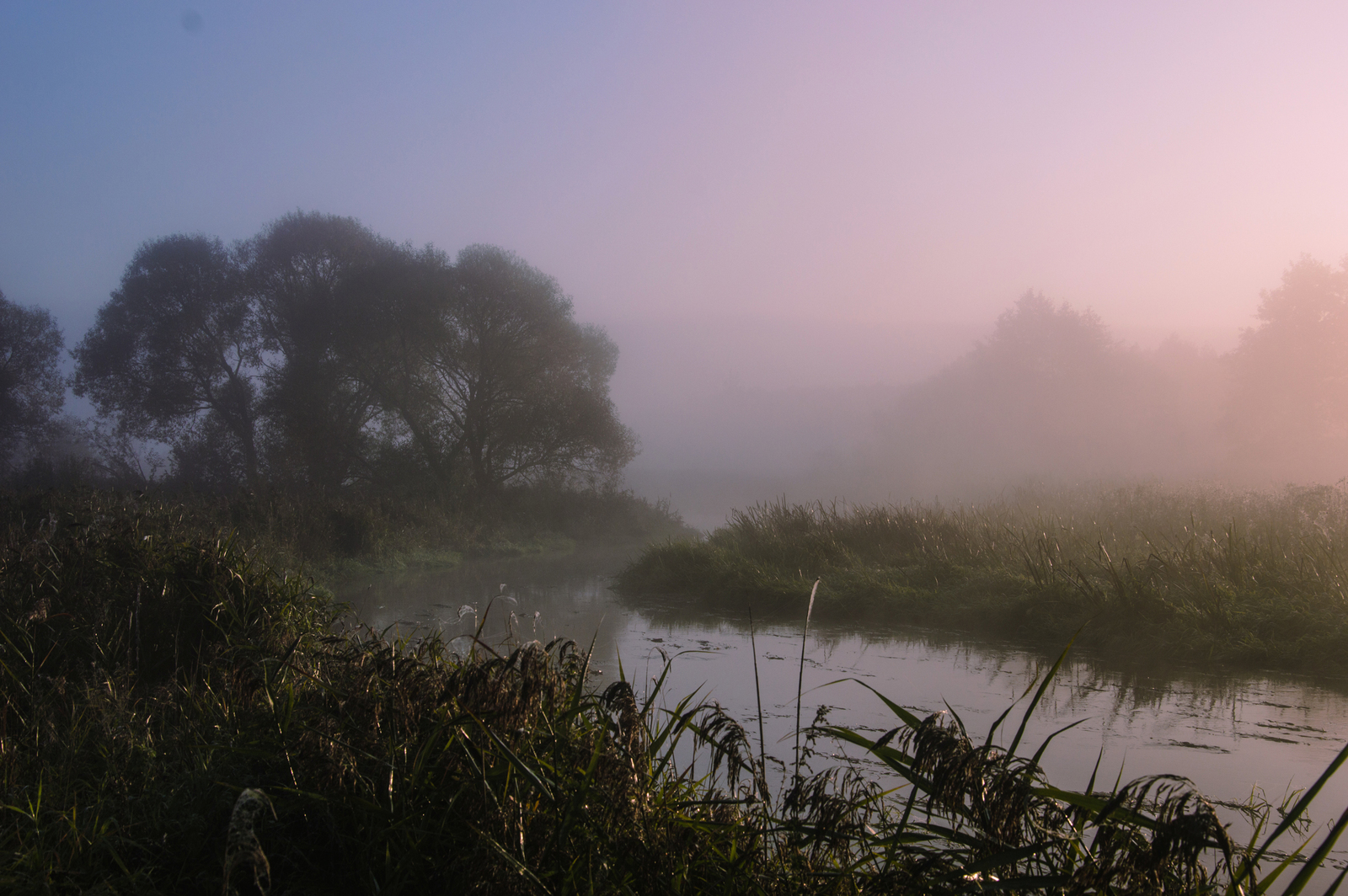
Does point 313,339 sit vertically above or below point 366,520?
above

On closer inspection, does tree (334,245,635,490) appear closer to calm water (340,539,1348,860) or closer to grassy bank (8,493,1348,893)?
calm water (340,539,1348,860)

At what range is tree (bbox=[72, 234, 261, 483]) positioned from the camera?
2269 centimetres

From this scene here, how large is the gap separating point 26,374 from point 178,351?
16.3 ft

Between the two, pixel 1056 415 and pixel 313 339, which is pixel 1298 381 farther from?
pixel 313 339

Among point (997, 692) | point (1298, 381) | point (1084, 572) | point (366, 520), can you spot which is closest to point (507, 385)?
point (366, 520)

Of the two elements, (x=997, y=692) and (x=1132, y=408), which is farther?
(x=1132, y=408)

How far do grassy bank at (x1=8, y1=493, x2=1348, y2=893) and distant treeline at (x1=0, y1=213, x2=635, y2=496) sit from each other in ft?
64.3

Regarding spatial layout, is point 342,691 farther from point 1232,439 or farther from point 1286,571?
point 1232,439

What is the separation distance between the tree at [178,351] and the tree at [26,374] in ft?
6.09

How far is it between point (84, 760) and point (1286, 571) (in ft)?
27.1

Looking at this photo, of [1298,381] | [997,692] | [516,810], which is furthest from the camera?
[1298,381]

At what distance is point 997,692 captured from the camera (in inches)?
193

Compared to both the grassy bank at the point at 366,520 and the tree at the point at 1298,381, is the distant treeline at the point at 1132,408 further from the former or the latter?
the grassy bank at the point at 366,520

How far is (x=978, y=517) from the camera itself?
1165 cm
